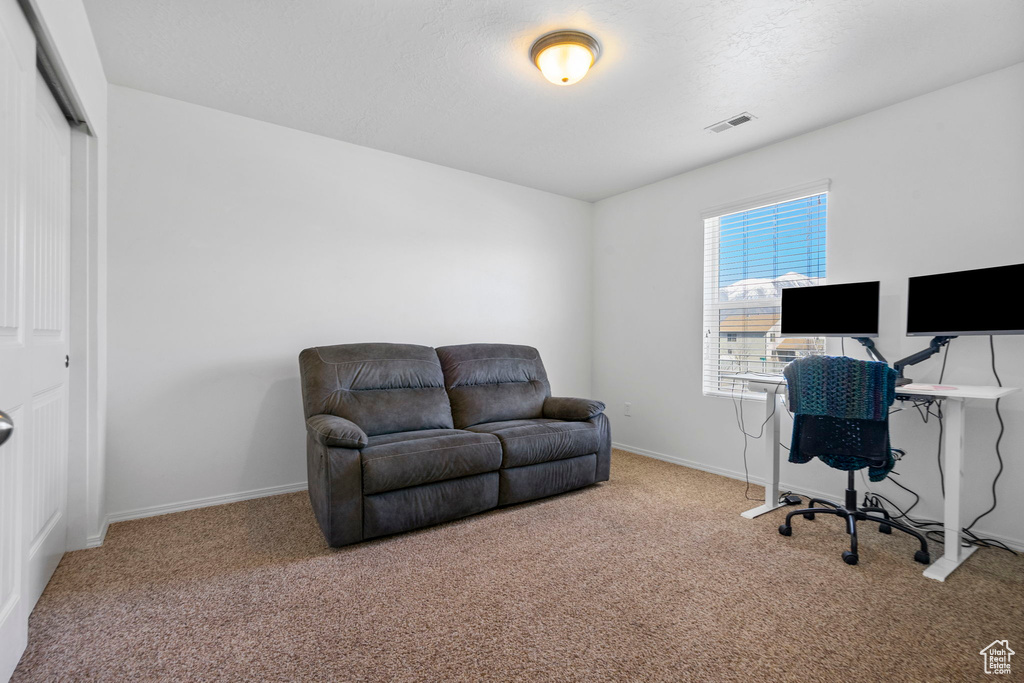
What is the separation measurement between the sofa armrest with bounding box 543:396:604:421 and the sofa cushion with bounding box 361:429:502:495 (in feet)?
2.64

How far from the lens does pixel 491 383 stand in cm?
369

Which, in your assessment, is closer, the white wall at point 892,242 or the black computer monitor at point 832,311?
the white wall at point 892,242

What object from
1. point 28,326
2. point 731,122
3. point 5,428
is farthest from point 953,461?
point 28,326

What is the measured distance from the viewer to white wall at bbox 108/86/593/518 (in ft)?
9.20

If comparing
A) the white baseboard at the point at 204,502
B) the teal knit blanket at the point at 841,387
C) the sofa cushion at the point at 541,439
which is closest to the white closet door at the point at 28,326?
the white baseboard at the point at 204,502

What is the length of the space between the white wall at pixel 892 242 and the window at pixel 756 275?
100 mm

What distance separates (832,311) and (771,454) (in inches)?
38.1

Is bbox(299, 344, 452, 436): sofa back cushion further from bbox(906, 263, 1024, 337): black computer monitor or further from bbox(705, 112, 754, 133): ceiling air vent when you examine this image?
bbox(906, 263, 1024, 337): black computer monitor

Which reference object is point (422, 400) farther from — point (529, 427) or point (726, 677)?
point (726, 677)

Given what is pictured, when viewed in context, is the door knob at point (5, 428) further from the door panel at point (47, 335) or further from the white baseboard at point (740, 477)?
Result: the white baseboard at point (740, 477)

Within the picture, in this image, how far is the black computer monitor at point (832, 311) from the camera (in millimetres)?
2809

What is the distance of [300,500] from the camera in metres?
3.14

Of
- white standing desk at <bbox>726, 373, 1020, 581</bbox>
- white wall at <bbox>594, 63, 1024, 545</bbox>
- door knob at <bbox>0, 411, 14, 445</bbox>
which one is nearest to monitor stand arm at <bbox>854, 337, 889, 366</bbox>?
white wall at <bbox>594, 63, 1024, 545</bbox>

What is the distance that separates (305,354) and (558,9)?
7.97ft
